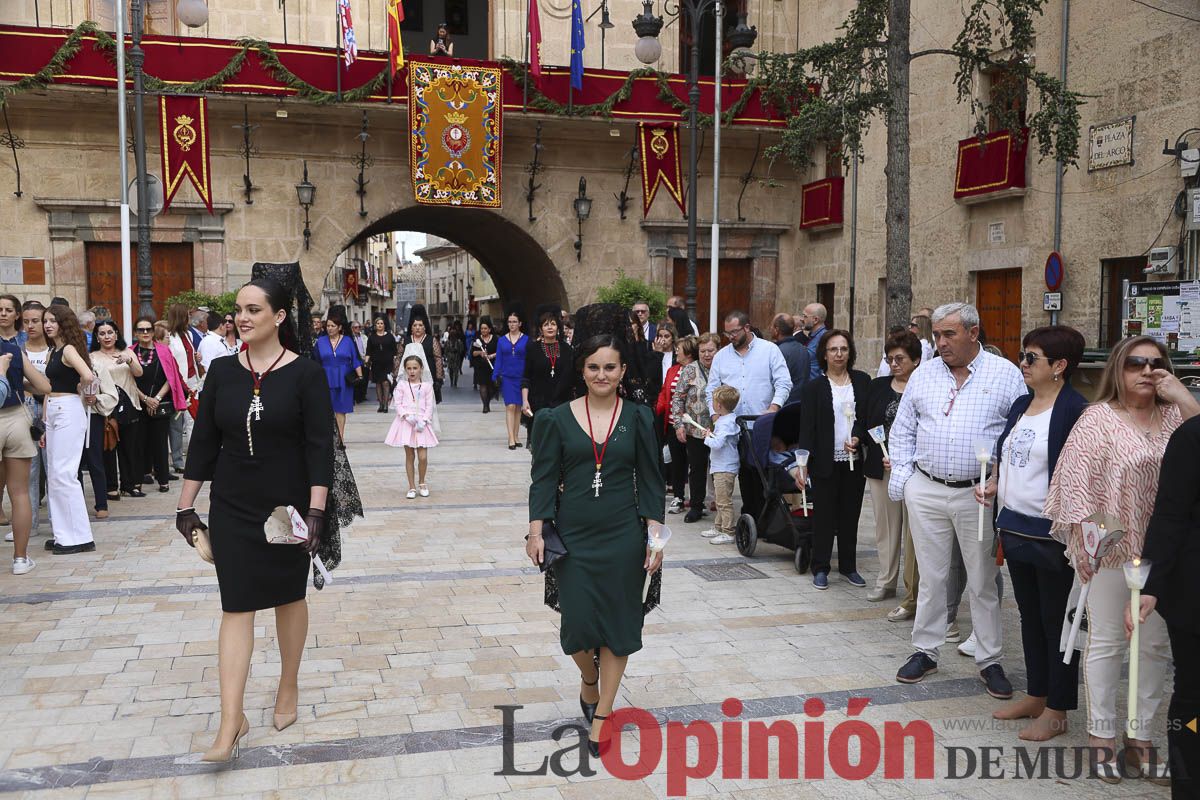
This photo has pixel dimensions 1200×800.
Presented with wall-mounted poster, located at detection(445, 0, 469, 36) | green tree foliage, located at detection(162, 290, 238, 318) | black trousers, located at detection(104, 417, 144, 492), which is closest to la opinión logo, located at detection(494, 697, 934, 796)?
black trousers, located at detection(104, 417, 144, 492)

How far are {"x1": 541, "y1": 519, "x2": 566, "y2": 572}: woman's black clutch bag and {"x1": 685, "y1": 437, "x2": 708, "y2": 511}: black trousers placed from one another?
5.06 m

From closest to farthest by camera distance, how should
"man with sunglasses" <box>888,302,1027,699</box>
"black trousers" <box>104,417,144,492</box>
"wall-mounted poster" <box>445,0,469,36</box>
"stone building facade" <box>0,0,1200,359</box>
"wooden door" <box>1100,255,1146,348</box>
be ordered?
"man with sunglasses" <box>888,302,1027,699</box>
"black trousers" <box>104,417,144,492</box>
"stone building facade" <box>0,0,1200,359</box>
"wooden door" <box>1100,255,1146,348</box>
"wall-mounted poster" <box>445,0,469,36</box>

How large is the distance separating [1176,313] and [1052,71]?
496cm

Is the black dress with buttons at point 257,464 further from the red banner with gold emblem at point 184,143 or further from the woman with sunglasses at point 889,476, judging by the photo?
the red banner with gold emblem at point 184,143

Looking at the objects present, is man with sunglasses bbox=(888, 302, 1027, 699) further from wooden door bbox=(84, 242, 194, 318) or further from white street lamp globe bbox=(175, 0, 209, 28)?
wooden door bbox=(84, 242, 194, 318)

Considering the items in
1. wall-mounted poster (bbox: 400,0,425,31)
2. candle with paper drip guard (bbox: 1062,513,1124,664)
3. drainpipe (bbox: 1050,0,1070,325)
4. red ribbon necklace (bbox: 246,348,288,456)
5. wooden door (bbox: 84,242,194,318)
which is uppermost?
wall-mounted poster (bbox: 400,0,425,31)

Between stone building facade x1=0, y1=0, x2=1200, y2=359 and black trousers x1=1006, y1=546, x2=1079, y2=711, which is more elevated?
stone building facade x1=0, y1=0, x2=1200, y2=359

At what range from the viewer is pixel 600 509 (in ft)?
14.0

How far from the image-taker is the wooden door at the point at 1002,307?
54.1ft

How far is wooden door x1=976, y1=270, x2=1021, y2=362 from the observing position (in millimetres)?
16500

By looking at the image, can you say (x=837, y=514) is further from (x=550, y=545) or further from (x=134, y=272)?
(x=134, y=272)

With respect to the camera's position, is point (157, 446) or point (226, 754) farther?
point (157, 446)

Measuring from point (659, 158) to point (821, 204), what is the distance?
359 centimetres

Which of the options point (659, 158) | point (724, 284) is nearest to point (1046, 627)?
point (659, 158)
